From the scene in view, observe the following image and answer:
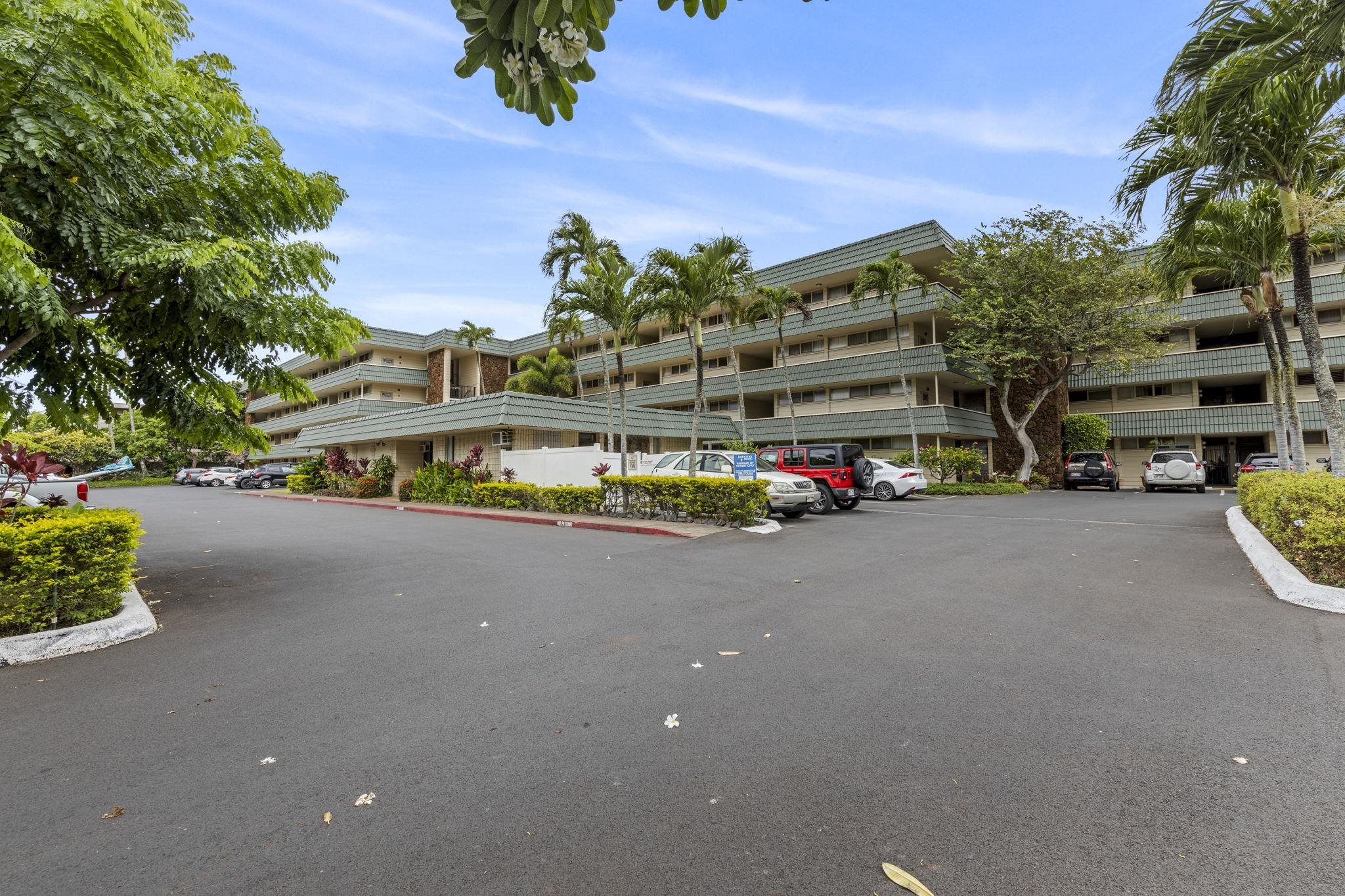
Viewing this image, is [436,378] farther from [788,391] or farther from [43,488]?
[43,488]

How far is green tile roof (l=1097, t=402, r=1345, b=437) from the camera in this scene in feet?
89.2

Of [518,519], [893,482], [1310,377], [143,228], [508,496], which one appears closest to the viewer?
[143,228]

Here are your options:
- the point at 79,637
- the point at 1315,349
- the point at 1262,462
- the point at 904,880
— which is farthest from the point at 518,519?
the point at 1262,462

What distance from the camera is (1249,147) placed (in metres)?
9.77

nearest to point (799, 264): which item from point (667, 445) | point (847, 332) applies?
point (847, 332)

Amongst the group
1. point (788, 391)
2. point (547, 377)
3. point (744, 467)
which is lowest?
point (744, 467)

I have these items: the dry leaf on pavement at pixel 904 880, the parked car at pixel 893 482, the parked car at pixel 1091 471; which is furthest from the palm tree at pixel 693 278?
the parked car at pixel 1091 471

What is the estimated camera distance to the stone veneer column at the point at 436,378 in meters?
39.0

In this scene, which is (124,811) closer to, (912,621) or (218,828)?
(218,828)

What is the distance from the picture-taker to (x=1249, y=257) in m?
13.9

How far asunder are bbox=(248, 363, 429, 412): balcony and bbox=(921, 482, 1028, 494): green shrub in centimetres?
3151

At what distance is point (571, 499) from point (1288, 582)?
13.8 m

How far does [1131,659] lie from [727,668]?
9.80ft

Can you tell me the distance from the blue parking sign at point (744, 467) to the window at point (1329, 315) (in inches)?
1119
